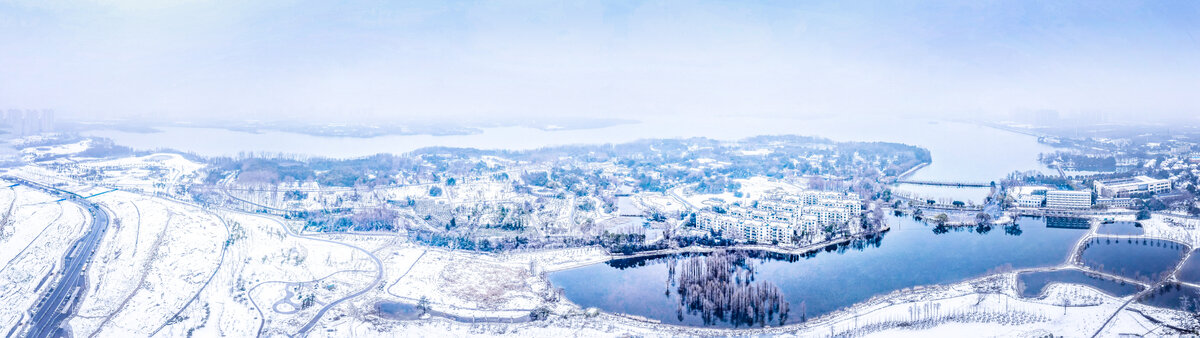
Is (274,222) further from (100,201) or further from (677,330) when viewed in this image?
(677,330)

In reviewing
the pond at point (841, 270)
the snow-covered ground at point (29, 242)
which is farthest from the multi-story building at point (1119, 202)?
the snow-covered ground at point (29, 242)

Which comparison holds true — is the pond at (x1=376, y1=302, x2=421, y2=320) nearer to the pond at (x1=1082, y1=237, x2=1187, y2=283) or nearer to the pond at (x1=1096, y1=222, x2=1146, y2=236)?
the pond at (x1=1082, y1=237, x2=1187, y2=283)

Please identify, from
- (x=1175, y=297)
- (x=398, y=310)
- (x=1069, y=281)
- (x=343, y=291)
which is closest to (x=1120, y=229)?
(x=1069, y=281)

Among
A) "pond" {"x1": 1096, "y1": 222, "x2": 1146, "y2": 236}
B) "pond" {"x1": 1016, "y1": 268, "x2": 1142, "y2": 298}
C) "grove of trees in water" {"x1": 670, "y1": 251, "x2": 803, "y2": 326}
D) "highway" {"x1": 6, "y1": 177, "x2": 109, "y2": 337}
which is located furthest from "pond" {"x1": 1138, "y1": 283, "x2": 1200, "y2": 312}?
"highway" {"x1": 6, "y1": 177, "x2": 109, "y2": 337}

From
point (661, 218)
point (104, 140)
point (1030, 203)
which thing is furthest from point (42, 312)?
point (104, 140)

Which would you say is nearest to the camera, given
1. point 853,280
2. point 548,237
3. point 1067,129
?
point 853,280

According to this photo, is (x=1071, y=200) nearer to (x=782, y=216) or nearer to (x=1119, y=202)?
(x=1119, y=202)
